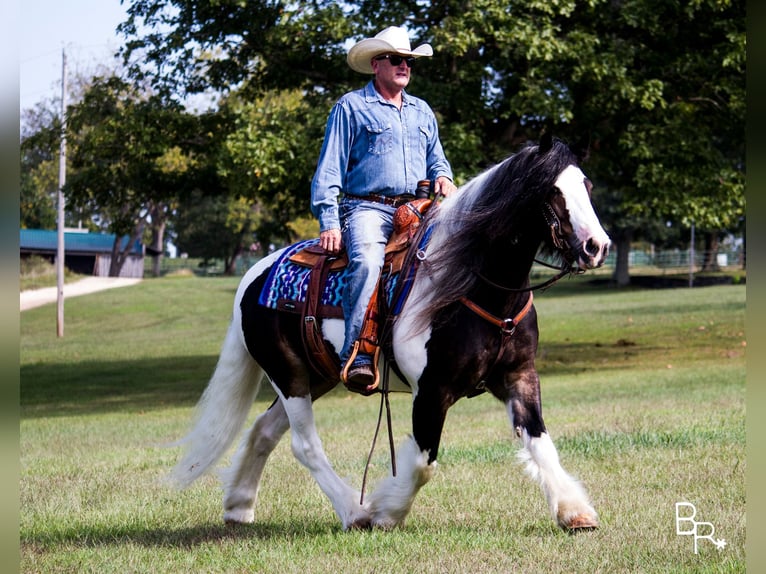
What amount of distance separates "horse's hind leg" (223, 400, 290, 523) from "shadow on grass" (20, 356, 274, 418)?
12.0m

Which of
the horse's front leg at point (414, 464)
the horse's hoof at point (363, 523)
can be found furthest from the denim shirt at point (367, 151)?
the horse's hoof at point (363, 523)

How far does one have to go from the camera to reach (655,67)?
61.6 ft

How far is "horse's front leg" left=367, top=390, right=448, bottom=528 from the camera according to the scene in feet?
19.9

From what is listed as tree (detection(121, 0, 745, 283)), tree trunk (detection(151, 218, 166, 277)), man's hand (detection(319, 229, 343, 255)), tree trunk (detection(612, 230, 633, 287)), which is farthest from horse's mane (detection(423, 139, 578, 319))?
tree trunk (detection(151, 218, 166, 277))

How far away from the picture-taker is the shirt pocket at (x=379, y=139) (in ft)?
21.6

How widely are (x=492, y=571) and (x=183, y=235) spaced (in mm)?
80868

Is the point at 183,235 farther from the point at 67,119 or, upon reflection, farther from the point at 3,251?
the point at 3,251

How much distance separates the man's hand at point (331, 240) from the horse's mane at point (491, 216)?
66 centimetres

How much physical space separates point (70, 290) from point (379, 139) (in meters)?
52.7

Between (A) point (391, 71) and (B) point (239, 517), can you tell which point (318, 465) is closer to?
(B) point (239, 517)

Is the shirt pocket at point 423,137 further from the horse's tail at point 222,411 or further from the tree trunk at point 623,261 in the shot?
the tree trunk at point 623,261

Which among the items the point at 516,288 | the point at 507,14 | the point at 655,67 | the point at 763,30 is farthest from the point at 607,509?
the point at 655,67

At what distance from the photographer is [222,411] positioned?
7.39 m

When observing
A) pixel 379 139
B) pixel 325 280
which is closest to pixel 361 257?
pixel 325 280
